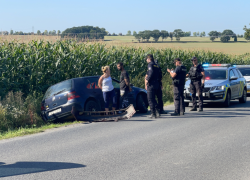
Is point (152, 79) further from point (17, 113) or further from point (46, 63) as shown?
point (46, 63)

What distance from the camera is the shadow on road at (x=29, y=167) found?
5.77 m

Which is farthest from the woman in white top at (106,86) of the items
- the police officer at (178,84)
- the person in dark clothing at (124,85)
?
the police officer at (178,84)

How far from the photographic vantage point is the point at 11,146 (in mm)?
7832

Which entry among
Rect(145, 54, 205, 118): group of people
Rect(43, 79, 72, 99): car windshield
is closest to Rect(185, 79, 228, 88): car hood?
Rect(145, 54, 205, 118): group of people

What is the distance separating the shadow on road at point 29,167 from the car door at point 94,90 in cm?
533

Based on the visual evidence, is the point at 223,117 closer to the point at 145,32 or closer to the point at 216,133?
the point at 216,133

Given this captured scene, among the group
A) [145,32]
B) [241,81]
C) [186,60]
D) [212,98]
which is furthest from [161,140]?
[145,32]

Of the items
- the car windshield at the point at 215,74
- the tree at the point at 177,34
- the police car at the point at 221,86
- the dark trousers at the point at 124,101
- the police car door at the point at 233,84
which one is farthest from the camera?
the tree at the point at 177,34

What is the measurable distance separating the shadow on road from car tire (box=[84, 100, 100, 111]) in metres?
5.03

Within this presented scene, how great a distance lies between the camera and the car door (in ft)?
37.9

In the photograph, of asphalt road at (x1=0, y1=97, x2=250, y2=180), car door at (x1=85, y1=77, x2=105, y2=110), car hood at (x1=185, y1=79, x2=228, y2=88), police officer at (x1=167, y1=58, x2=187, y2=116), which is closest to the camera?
asphalt road at (x1=0, y1=97, x2=250, y2=180)

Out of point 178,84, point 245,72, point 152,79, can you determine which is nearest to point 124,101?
point 152,79

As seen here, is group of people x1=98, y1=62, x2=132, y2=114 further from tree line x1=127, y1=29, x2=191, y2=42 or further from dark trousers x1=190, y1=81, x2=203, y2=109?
tree line x1=127, y1=29, x2=191, y2=42

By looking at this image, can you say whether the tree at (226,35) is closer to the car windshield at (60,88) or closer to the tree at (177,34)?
the tree at (177,34)
